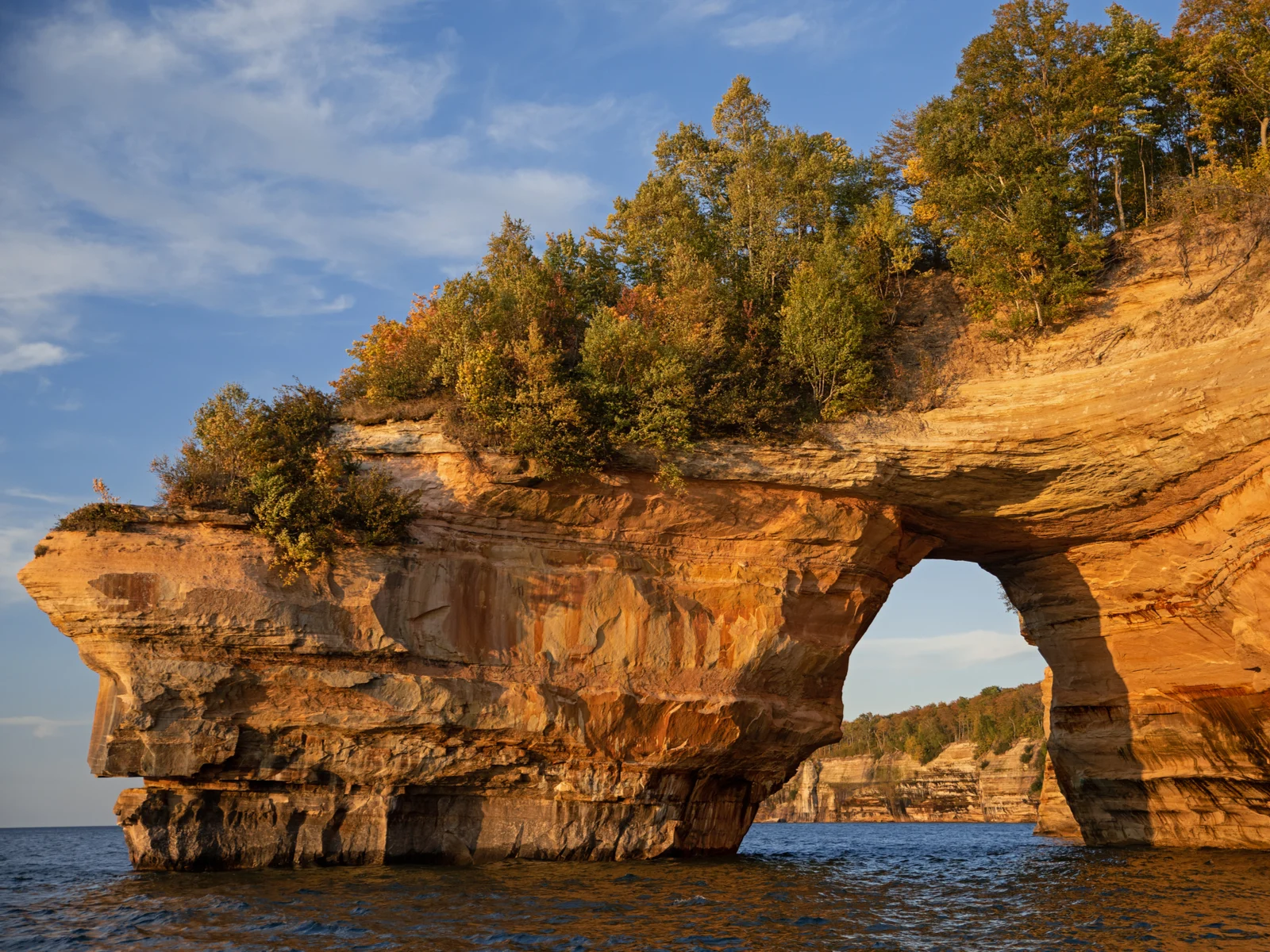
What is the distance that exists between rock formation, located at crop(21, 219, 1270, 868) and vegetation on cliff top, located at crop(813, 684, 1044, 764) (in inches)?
2083

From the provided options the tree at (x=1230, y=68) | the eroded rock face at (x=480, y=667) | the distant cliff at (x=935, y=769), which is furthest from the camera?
the distant cliff at (x=935, y=769)

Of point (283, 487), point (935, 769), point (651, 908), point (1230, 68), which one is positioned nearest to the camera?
point (651, 908)

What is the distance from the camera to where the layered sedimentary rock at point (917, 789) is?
6856 centimetres

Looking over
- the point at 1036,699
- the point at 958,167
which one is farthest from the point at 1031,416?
the point at 1036,699

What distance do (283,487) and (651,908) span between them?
394 inches

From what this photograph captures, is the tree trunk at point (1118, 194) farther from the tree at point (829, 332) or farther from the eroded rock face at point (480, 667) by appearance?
the eroded rock face at point (480, 667)

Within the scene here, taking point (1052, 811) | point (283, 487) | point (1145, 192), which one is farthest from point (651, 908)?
point (1052, 811)

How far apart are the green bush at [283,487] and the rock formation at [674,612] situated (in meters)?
0.50

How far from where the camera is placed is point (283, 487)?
1767 cm

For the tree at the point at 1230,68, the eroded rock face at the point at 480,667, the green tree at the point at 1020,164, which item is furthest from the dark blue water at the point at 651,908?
the tree at the point at 1230,68

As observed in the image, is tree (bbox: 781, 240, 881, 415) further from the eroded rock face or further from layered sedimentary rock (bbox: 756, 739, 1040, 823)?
layered sedimentary rock (bbox: 756, 739, 1040, 823)

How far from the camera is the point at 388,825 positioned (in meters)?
17.6

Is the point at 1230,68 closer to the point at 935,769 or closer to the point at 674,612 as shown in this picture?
the point at 674,612

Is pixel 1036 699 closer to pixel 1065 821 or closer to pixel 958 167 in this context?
pixel 1065 821
